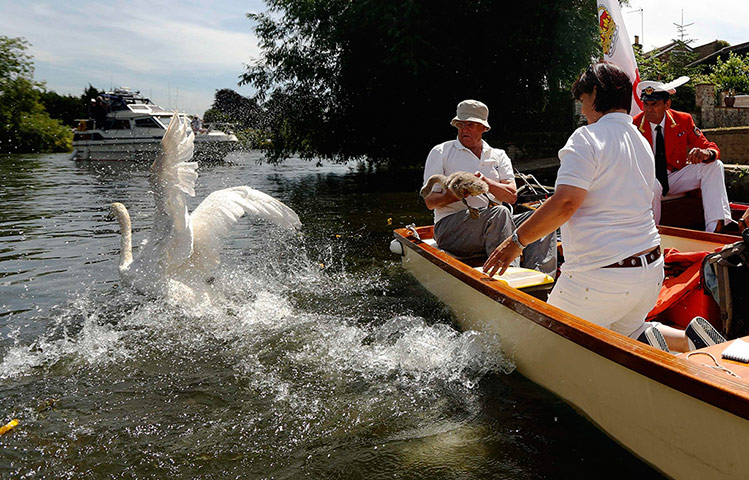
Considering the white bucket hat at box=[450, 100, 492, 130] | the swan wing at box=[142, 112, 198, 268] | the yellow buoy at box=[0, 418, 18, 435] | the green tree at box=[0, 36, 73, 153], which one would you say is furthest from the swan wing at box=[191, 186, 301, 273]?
the green tree at box=[0, 36, 73, 153]

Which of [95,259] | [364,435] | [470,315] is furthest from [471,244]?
[95,259]

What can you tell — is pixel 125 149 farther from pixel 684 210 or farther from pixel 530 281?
pixel 530 281

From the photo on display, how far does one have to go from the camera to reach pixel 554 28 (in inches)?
667

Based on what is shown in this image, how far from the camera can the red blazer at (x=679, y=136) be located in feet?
18.6

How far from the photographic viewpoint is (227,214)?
17.4ft

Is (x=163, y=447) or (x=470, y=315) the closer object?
(x=163, y=447)

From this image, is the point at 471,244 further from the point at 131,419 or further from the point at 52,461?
the point at 52,461

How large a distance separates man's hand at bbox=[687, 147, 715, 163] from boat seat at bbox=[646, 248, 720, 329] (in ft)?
6.85

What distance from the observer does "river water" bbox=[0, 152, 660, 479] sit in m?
2.96

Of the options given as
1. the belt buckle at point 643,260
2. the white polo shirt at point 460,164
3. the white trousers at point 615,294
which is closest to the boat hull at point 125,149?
the white polo shirt at point 460,164

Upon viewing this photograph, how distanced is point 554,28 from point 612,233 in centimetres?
1622

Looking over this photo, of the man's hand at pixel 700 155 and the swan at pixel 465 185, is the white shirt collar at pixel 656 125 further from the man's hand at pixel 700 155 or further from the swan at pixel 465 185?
the swan at pixel 465 185

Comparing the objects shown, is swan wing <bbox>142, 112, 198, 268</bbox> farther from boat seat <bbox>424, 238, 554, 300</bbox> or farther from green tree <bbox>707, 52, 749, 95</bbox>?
green tree <bbox>707, 52, 749, 95</bbox>

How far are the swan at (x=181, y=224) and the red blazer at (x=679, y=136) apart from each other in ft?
12.6
